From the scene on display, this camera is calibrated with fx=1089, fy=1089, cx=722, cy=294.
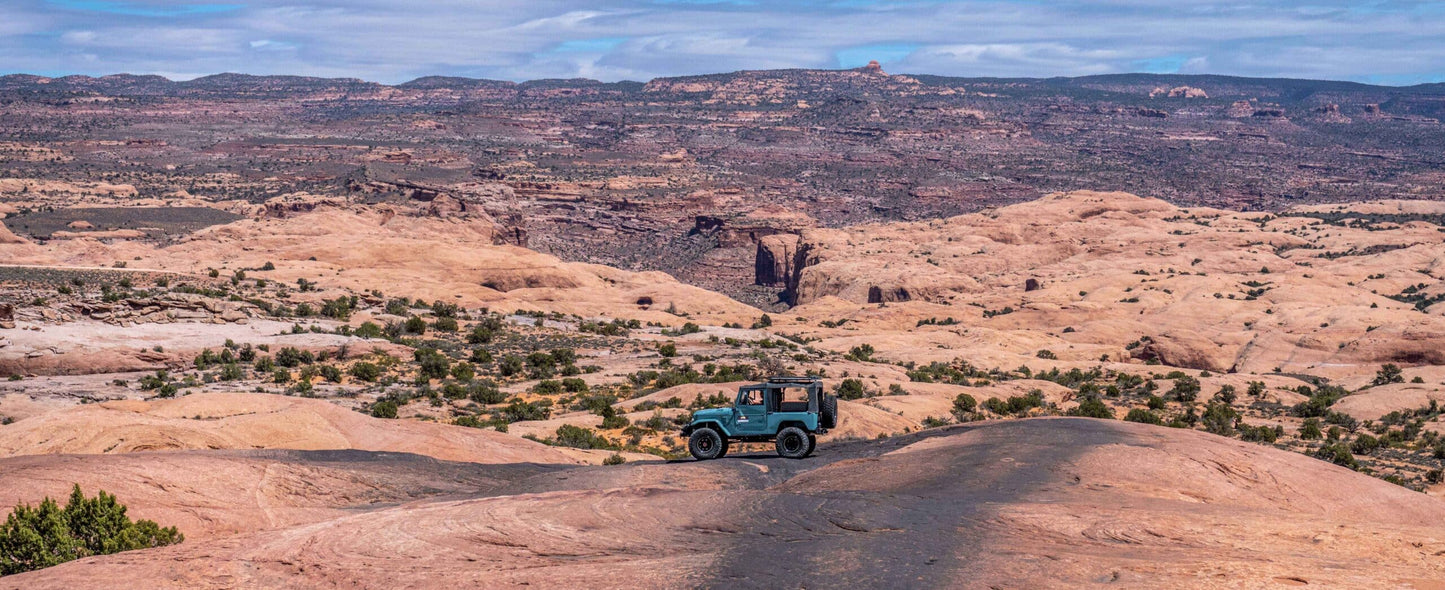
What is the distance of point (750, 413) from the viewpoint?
23.4m

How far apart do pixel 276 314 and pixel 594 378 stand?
18080 millimetres

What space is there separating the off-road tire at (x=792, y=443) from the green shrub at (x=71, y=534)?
1201cm

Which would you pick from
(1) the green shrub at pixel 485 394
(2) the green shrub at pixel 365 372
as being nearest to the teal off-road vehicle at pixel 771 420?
(1) the green shrub at pixel 485 394

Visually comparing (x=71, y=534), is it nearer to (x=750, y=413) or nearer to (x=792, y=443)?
(x=750, y=413)

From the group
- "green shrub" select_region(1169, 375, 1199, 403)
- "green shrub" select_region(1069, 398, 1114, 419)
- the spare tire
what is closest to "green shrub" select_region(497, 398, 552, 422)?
the spare tire

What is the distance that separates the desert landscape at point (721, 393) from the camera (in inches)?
549

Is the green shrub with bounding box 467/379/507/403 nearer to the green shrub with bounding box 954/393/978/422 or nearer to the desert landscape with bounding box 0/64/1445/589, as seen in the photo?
the desert landscape with bounding box 0/64/1445/589

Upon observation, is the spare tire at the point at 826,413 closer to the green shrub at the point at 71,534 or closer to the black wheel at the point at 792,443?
the black wheel at the point at 792,443

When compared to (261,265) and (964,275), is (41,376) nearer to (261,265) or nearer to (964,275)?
(261,265)

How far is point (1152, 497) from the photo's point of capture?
17609 millimetres

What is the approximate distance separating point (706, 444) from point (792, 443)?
1881 mm

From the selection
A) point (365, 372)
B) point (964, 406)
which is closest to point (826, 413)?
point (964, 406)

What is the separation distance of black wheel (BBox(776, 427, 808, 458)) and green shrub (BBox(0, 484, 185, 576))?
39.4 ft

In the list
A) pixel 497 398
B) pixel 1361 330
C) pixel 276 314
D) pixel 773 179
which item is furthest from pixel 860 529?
pixel 773 179
